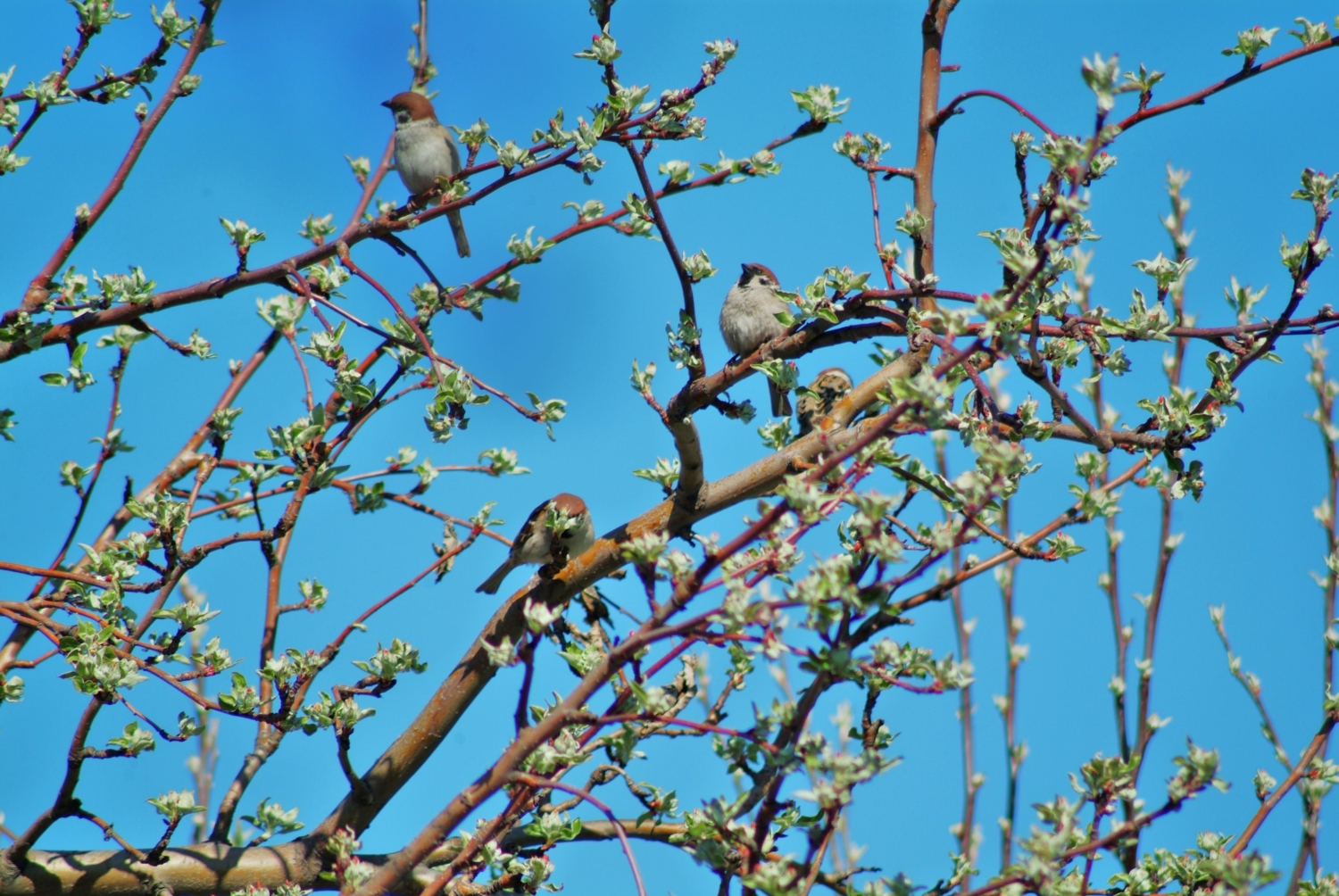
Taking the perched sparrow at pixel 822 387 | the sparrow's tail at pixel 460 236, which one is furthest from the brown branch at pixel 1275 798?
the sparrow's tail at pixel 460 236

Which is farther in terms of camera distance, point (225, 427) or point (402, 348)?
point (225, 427)

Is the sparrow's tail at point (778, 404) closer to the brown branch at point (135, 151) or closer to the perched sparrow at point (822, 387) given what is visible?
the perched sparrow at point (822, 387)

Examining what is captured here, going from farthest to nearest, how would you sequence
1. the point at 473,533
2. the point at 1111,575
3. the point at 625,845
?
the point at 1111,575, the point at 473,533, the point at 625,845

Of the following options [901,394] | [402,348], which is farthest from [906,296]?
[402,348]

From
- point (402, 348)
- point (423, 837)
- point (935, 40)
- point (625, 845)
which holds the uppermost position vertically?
point (935, 40)

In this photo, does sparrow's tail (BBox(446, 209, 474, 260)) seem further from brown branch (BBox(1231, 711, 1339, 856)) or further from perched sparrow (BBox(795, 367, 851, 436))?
brown branch (BBox(1231, 711, 1339, 856))

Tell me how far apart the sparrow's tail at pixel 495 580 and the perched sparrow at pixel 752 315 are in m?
1.79

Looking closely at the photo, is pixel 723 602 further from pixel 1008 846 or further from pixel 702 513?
pixel 1008 846

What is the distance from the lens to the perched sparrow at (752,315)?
5852 mm

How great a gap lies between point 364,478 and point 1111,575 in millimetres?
2926

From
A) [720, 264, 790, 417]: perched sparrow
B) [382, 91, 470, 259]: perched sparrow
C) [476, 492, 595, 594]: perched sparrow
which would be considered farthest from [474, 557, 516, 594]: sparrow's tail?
[382, 91, 470, 259]: perched sparrow

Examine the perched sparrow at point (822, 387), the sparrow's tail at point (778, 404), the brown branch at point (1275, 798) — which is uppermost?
the perched sparrow at point (822, 387)

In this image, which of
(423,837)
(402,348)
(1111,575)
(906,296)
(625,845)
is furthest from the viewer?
(1111,575)

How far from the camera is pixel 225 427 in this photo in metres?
3.86
